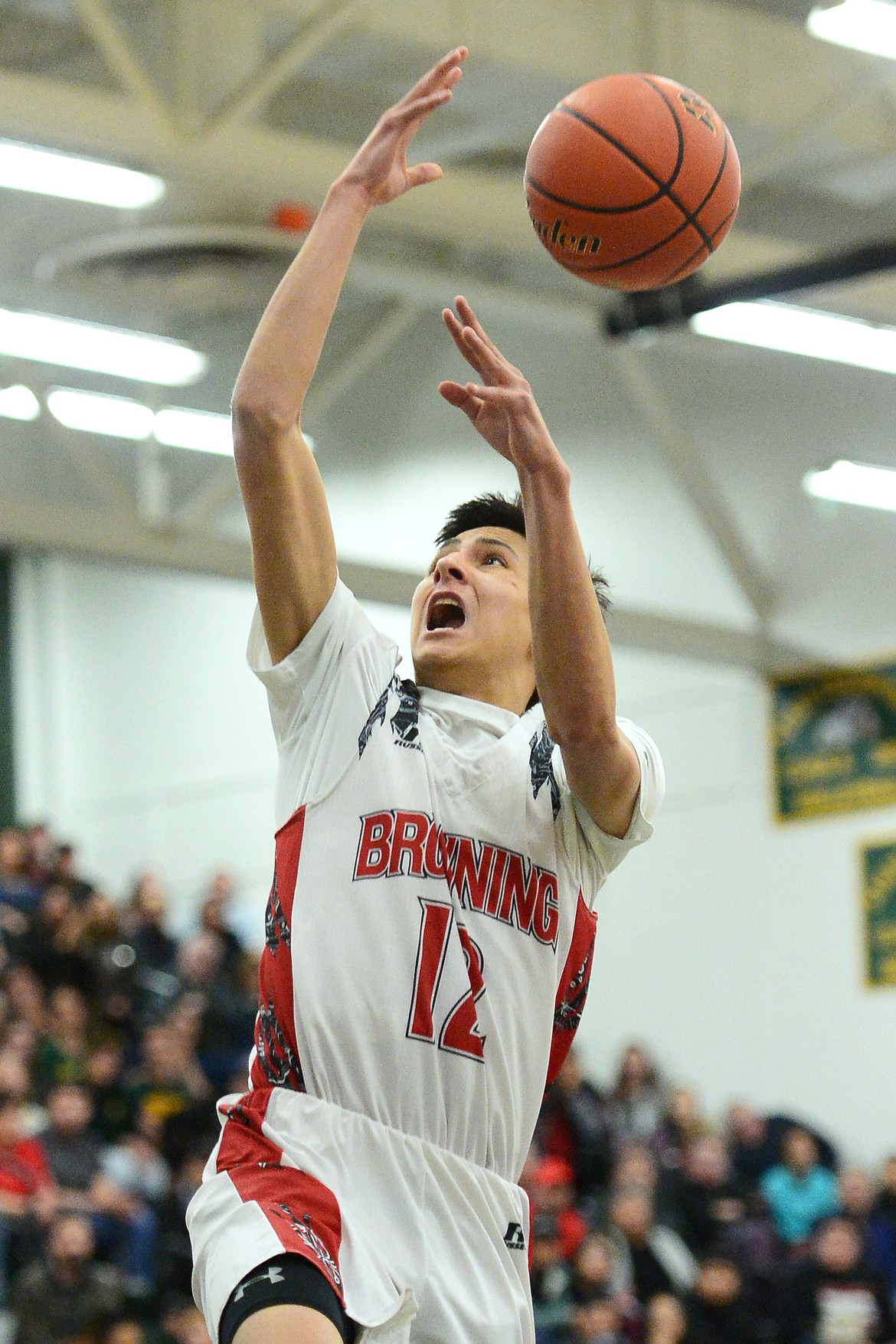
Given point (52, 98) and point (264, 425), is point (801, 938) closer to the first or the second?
point (52, 98)

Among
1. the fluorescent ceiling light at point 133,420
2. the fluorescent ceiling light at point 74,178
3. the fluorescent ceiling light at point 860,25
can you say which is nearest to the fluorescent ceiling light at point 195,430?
the fluorescent ceiling light at point 133,420

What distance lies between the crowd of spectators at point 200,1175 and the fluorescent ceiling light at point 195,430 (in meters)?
3.42

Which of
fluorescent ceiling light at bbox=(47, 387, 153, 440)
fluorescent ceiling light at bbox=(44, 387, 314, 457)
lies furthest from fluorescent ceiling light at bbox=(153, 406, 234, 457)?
fluorescent ceiling light at bbox=(47, 387, 153, 440)

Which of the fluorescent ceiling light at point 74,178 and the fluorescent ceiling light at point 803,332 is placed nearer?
the fluorescent ceiling light at point 74,178

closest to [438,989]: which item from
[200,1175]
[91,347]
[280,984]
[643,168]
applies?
[280,984]

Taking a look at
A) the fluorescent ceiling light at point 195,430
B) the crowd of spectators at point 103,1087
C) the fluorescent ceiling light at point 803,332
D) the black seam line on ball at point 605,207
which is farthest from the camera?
the fluorescent ceiling light at point 195,430

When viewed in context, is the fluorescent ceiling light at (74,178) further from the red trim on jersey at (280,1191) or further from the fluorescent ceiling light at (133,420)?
the red trim on jersey at (280,1191)

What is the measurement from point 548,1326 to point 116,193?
22.3 ft

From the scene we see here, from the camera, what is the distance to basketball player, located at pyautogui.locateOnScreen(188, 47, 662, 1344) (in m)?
3.79

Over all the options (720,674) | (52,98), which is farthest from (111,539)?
(720,674)

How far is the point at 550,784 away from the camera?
416 centimetres

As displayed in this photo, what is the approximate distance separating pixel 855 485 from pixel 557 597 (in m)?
12.8

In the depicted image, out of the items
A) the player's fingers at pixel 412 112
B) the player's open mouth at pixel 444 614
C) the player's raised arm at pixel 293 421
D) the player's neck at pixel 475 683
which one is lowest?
the player's neck at pixel 475 683

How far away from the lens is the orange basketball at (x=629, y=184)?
473 cm
